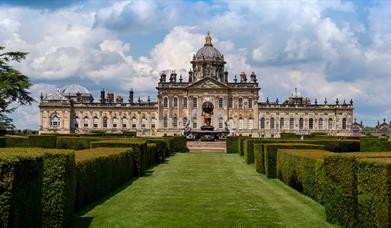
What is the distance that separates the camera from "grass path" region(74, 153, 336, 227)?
11.1 metres

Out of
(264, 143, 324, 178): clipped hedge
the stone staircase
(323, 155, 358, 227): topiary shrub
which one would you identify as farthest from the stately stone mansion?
(323, 155, 358, 227): topiary shrub

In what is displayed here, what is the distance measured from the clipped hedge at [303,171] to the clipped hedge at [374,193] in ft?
8.20

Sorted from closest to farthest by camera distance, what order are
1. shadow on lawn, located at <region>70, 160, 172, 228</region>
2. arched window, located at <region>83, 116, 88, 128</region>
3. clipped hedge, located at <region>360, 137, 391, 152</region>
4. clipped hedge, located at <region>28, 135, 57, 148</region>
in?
shadow on lawn, located at <region>70, 160, 172, 228</region> < clipped hedge, located at <region>360, 137, 391, 152</region> < clipped hedge, located at <region>28, 135, 57, 148</region> < arched window, located at <region>83, 116, 88, 128</region>

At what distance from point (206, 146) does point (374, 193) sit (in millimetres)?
35926

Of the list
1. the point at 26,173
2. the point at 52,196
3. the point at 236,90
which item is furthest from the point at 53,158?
the point at 236,90

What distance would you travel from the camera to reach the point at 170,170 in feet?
74.3

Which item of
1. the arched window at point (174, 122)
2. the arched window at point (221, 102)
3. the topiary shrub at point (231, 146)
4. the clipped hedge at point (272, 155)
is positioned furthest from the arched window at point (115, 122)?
the clipped hedge at point (272, 155)

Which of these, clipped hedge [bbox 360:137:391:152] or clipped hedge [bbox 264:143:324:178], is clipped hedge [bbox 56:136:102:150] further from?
clipped hedge [bbox 360:137:391:152]

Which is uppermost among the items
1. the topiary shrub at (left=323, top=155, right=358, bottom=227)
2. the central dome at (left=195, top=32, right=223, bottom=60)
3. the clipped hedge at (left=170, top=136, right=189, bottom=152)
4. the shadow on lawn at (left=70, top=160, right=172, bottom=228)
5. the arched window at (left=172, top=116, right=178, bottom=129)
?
the central dome at (left=195, top=32, right=223, bottom=60)

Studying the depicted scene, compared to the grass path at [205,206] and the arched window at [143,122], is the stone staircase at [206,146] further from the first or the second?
the arched window at [143,122]

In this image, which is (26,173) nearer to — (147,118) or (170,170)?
(170,170)

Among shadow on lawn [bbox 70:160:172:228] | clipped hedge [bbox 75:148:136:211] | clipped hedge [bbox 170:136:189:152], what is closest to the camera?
shadow on lawn [bbox 70:160:172:228]

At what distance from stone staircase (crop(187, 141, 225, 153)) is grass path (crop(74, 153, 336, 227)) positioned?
74.9 ft

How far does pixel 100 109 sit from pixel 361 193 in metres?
77.9
